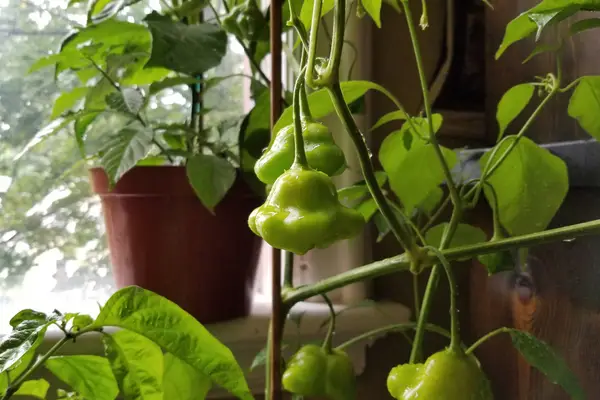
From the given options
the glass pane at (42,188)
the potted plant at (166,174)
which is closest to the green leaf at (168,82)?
the potted plant at (166,174)

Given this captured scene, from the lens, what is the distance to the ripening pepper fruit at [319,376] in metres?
0.46

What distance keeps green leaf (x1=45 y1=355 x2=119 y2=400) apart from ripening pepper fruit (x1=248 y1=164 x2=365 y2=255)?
198mm

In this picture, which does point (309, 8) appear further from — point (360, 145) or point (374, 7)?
point (360, 145)

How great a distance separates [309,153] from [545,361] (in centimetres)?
25

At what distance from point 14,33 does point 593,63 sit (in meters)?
0.75

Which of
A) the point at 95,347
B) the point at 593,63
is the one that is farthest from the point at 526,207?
the point at 95,347

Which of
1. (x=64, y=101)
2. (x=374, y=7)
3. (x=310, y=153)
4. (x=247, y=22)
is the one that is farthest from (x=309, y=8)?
(x=64, y=101)

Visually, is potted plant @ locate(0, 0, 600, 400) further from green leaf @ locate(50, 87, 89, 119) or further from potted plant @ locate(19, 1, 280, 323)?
green leaf @ locate(50, 87, 89, 119)

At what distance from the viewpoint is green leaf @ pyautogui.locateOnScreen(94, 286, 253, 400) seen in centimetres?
36

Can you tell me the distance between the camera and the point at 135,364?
39 centimetres

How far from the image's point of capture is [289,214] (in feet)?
0.95

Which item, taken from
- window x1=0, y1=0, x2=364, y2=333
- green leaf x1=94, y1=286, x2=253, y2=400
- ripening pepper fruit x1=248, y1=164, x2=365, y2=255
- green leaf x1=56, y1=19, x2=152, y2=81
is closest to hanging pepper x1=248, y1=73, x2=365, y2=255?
ripening pepper fruit x1=248, y1=164, x2=365, y2=255

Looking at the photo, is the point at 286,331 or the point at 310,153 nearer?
the point at 310,153

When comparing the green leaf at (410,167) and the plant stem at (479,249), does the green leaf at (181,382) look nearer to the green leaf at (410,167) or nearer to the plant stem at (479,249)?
the plant stem at (479,249)
